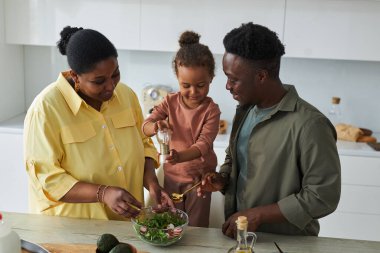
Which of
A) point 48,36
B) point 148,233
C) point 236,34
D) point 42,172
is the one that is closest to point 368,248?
point 148,233

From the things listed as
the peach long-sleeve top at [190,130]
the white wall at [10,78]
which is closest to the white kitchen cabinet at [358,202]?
the peach long-sleeve top at [190,130]

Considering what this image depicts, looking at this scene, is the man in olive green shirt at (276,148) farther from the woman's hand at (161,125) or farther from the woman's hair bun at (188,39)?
the woman's hair bun at (188,39)

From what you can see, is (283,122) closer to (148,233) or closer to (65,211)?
(148,233)

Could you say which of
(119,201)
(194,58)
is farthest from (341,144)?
(119,201)

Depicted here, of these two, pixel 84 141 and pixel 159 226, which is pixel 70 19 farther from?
pixel 159 226

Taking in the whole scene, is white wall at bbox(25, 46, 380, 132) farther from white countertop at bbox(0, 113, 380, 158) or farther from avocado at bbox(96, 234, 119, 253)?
avocado at bbox(96, 234, 119, 253)

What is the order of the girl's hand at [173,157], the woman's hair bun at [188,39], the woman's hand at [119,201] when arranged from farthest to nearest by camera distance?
the woman's hair bun at [188,39] → the girl's hand at [173,157] → the woman's hand at [119,201]

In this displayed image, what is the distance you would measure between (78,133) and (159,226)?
44 cm

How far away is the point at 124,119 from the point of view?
1812 mm

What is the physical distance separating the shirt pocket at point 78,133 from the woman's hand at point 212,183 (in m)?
0.44

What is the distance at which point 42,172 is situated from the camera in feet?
5.31

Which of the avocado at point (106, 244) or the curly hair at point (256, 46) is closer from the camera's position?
the avocado at point (106, 244)

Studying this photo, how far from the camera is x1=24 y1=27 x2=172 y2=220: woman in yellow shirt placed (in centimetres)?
161

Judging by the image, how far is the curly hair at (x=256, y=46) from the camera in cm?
149
